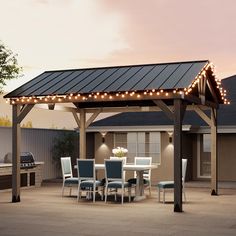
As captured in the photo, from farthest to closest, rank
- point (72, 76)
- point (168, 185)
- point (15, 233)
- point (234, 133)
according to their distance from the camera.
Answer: point (234, 133) < point (72, 76) < point (168, 185) < point (15, 233)

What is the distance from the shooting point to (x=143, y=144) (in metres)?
20.7

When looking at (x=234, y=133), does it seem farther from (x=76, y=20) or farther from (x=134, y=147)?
(x=76, y=20)

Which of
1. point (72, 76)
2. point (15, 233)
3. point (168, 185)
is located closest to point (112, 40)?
point (72, 76)

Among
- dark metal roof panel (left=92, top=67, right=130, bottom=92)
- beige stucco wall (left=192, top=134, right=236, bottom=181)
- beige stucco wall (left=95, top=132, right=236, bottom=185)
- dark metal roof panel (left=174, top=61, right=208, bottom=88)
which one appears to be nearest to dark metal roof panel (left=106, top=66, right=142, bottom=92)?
dark metal roof panel (left=92, top=67, right=130, bottom=92)

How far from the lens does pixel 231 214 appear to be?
11.7 meters

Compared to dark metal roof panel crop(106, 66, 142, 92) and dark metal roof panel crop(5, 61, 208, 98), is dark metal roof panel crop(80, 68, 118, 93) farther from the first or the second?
dark metal roof panel crop(106, 66, 142, 92)

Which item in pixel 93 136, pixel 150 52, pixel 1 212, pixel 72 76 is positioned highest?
pixel 150 52

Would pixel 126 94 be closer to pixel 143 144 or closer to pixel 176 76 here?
pixel 176 76

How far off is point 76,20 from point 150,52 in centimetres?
449

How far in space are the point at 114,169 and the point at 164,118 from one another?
7618 millimetres

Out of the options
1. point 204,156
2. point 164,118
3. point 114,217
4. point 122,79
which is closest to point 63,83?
point 122,79

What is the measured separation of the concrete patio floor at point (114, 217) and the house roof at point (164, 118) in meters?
5.38

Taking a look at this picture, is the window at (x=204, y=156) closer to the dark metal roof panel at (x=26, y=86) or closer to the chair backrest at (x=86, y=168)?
the dark metal roof panel at (x=26, y=86)

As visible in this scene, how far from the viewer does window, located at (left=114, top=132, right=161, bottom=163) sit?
806 inches
